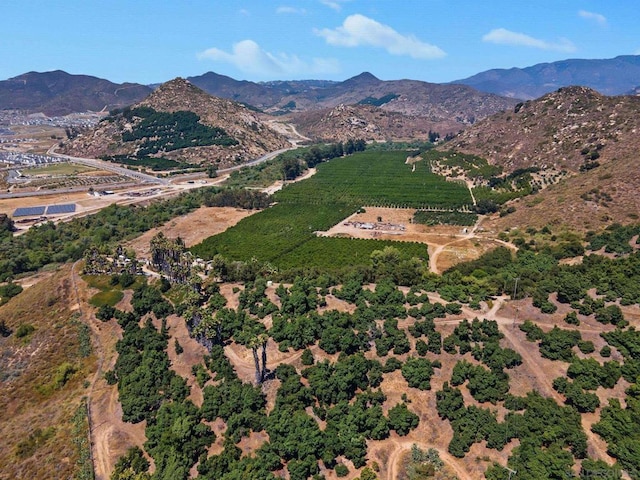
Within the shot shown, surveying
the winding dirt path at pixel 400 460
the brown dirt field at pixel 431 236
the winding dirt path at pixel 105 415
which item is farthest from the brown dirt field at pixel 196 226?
the winding dirt path at pixel 400 460

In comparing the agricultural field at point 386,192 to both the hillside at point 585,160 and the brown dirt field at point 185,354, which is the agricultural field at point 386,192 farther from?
the brown dirt field at point 185,354

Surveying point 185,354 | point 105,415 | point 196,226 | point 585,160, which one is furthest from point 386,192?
point 105,415

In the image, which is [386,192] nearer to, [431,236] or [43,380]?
[431,236]

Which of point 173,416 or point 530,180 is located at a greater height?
point 530,180

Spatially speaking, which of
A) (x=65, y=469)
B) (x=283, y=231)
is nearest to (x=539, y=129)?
Result: (x=283, y=231)

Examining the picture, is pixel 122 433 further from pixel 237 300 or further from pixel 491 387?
pixel 491 387

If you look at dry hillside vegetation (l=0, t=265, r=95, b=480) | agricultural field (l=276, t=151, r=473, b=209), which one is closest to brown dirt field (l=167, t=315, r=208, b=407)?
dry hillside vegetation (l=0, t=265, r=95, b=480)

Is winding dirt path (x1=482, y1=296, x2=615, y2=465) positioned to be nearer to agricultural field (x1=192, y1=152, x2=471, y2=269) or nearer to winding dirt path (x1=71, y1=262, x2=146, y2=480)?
agricultural field (x1=192, y1=152, x2=471, y2=269)

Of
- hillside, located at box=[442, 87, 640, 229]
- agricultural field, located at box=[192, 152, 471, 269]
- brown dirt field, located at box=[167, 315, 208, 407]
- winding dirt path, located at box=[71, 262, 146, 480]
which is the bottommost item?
winding dirt path, located at box=[71, 262, 146, 480]
